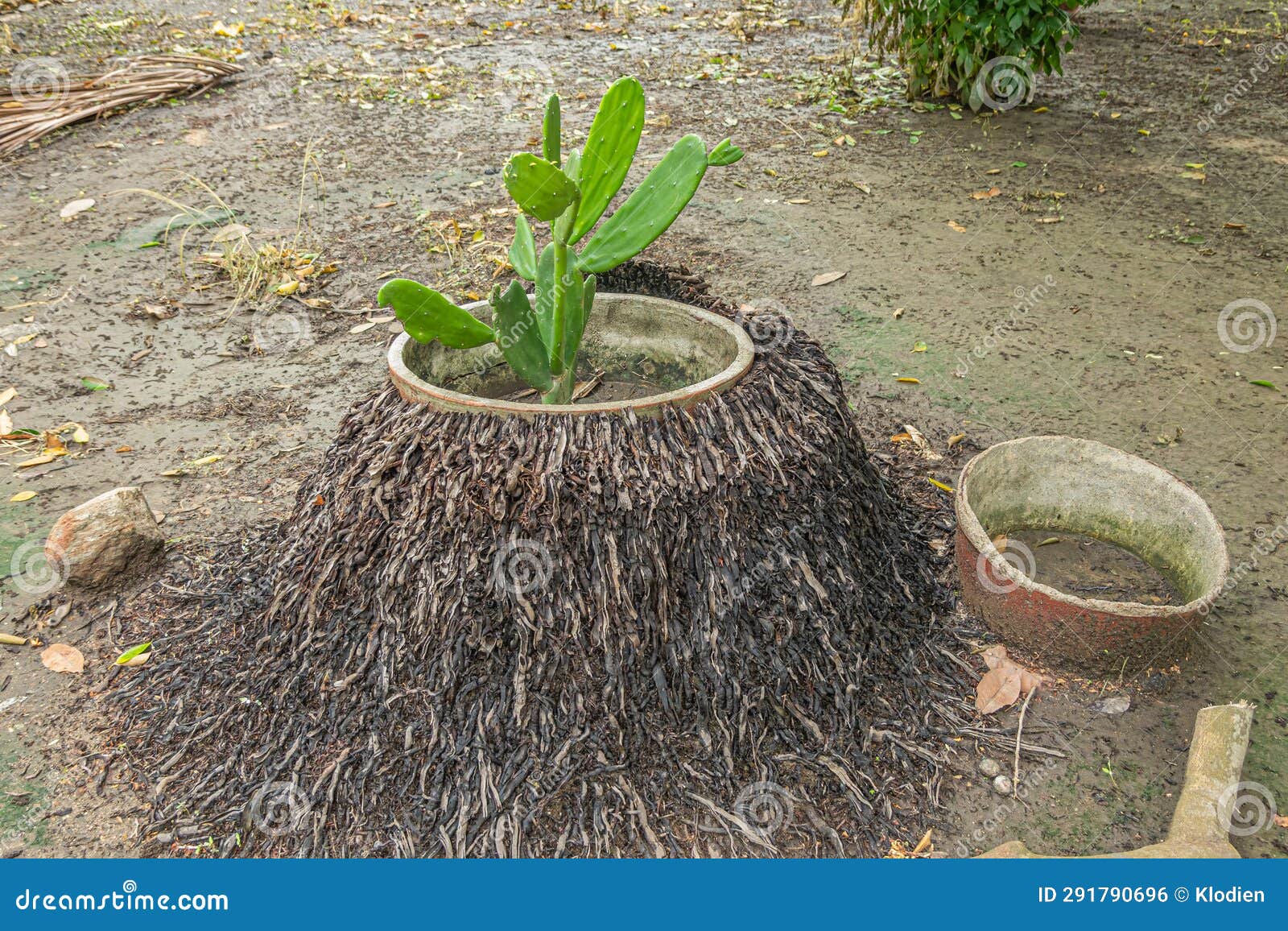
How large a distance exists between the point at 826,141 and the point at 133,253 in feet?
13.8

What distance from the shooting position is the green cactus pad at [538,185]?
5.90 feet

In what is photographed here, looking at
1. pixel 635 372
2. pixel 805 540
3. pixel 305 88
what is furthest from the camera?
pixel 305 88

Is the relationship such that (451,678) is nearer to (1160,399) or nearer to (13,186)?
(1160,399)

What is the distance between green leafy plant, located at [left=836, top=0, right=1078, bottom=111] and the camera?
5914mm

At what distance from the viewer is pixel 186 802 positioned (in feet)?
7.00

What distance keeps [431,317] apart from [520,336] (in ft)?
0.67

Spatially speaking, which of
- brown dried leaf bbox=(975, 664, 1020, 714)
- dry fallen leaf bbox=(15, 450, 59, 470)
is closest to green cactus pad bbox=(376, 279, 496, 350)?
brown dried leaf bbox=(975, 664, 1020, 714)

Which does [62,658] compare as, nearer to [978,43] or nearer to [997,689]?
[997,689]

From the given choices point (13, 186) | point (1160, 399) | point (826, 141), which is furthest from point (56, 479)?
point (826, 141)

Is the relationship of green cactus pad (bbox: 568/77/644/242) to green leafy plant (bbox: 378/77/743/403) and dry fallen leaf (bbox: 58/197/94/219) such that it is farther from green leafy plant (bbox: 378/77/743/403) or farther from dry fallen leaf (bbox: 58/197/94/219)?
dry fallen leaf (bbox: 58/197/94/219)

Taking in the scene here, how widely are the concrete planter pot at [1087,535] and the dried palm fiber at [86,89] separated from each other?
6.44 meters

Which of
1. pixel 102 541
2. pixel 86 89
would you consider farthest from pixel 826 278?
pixel 86 89

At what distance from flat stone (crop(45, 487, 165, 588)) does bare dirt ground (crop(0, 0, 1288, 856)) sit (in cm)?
12

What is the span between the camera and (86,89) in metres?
6.83
